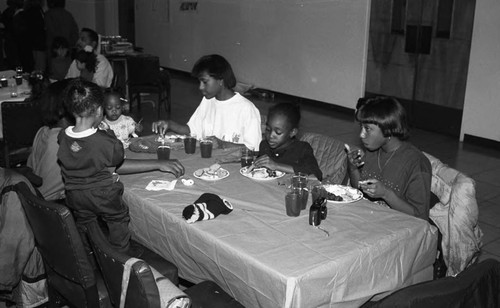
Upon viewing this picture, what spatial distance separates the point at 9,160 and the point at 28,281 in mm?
1886

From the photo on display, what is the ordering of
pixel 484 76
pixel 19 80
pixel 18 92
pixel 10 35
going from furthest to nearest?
pixel 10 35
pixel 484 76
pixel 19 80
pixel 18 92

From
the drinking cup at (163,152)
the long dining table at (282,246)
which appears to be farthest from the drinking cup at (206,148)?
the long dining table at (282,246)

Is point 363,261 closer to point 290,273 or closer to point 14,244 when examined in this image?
point 290,273

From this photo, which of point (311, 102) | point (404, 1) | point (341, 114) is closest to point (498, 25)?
point (404, 1)

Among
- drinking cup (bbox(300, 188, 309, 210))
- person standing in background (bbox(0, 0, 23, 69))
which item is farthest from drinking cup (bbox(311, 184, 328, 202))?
person standing in background (bbox(0, 0, 23, 69))

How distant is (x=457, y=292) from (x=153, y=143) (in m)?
2.54

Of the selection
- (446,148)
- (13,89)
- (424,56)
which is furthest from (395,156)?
(424,56)

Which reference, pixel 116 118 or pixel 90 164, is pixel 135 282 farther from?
pixel 116 118

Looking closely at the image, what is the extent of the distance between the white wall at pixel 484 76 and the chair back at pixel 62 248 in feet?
20.2

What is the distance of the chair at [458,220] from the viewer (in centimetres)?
277

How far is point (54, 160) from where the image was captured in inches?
130

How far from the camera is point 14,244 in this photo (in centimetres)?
270

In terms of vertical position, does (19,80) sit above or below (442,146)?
above

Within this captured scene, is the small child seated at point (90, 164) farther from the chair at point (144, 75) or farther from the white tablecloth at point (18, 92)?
the chair at point (144, 75)
